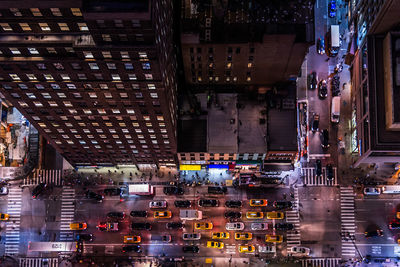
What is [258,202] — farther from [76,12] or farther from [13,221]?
[76,12]

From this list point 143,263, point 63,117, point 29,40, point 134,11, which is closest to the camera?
point 134,11

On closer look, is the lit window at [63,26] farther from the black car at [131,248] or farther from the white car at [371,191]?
the white car at [371,191]

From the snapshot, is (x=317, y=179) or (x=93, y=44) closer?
(x=93, y=44)

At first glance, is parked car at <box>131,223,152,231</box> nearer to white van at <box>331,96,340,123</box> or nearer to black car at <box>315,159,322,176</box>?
black car at <box>315,159,322,176</box>

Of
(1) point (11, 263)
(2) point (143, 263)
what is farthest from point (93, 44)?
(1) point (11, 263)

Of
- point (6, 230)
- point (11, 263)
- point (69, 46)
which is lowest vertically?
point (11, 263)

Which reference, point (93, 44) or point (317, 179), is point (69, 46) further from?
point (317, 179)

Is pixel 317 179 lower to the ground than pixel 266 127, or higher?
lower
